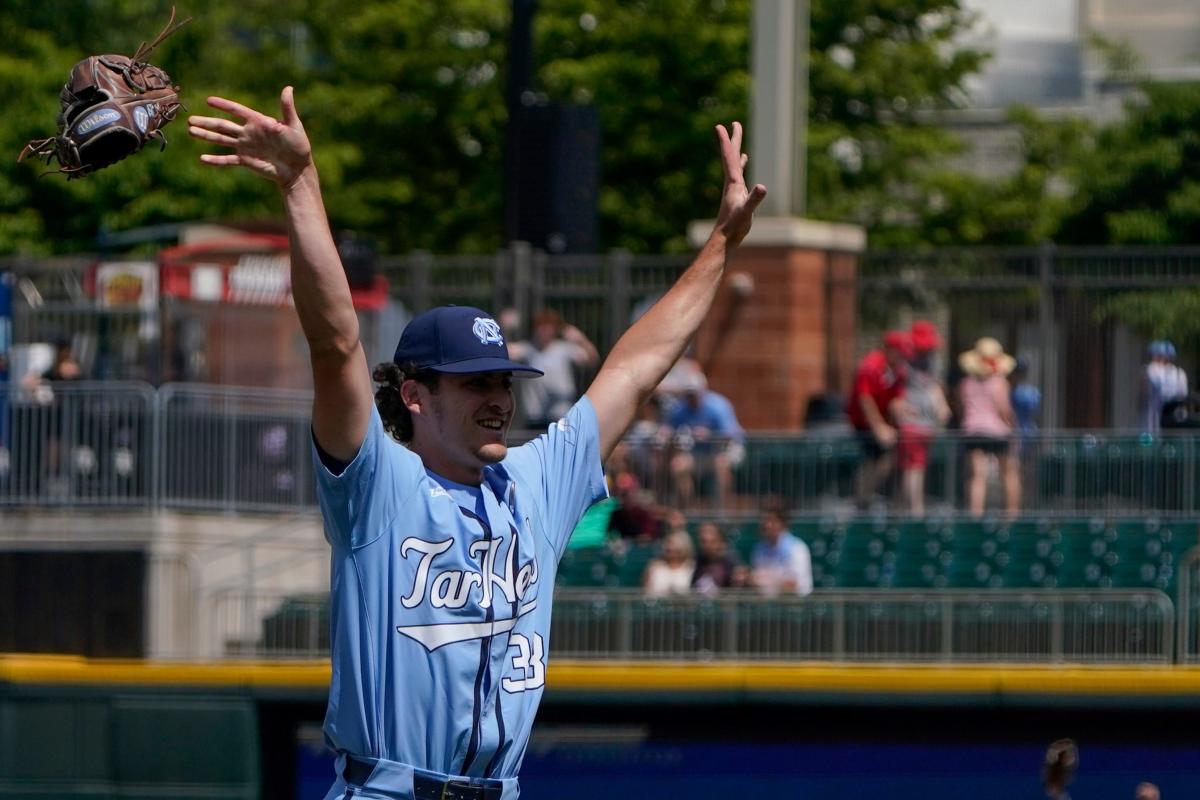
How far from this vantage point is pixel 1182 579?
35.0 ft

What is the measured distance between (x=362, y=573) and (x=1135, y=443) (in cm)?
870

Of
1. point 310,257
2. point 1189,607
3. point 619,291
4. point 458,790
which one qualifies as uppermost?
point 619,291

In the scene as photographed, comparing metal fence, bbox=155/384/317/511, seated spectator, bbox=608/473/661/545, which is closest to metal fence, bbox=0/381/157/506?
metal fence, bbox=155/384/317/511

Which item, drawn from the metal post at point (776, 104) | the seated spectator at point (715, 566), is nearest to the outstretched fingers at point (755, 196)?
Answer: the seated spectator at point (715, 566)

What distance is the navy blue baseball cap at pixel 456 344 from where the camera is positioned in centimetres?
430

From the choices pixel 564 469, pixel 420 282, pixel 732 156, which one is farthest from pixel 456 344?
pixel 420 282

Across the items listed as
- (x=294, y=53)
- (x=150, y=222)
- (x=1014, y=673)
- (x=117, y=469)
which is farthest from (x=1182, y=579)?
(x=294, y=53)

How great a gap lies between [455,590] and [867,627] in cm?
683

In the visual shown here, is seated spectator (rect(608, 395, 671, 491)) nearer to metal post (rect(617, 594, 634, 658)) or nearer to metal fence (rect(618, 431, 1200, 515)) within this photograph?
metal fence (rect(618, 431, 1200, 515))

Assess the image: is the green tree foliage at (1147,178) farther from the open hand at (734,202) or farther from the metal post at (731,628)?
the open hand at (734,202)

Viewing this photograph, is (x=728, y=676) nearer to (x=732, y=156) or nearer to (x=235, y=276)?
(x=235, y=276)

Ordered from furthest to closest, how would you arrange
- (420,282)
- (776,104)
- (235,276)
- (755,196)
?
(776,104) → (235,276) → (420,282) → (755,196)

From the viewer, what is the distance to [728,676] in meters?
10.4

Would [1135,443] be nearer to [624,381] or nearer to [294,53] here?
[624,381]
